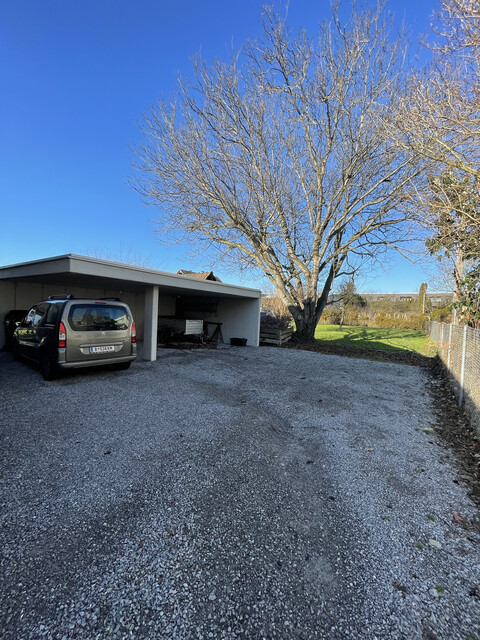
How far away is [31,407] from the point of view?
14.0 ft

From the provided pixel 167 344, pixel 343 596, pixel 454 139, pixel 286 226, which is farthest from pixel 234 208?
pixel 343 596

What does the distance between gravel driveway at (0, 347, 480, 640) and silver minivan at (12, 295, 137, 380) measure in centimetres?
112

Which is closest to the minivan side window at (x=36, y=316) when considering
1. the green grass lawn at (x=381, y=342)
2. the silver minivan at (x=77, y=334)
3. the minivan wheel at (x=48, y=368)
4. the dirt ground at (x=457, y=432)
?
the silver minivan at (x=77, y=334)

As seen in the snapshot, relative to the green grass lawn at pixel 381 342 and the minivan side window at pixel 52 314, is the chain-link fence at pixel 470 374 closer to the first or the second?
the minivan side window at pixel 52 314

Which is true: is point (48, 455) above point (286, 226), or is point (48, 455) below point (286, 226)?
below

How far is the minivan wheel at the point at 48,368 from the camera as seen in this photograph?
5426 mm

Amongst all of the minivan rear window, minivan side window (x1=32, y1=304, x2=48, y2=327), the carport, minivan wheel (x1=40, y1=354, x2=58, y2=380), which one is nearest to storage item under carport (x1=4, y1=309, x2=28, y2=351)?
the carport

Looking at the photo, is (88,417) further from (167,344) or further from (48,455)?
(167,344)

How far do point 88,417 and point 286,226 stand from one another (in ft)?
40.7

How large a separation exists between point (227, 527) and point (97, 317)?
15.8ft

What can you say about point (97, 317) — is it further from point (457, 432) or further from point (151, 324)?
point (457, 432)

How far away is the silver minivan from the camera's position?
5324 mm

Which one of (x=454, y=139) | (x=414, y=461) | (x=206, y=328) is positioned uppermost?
(x=454, y=139)

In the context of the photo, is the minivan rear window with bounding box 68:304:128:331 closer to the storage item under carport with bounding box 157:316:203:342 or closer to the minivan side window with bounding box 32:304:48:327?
the minivan side window with bounding box 32:304:48:327
